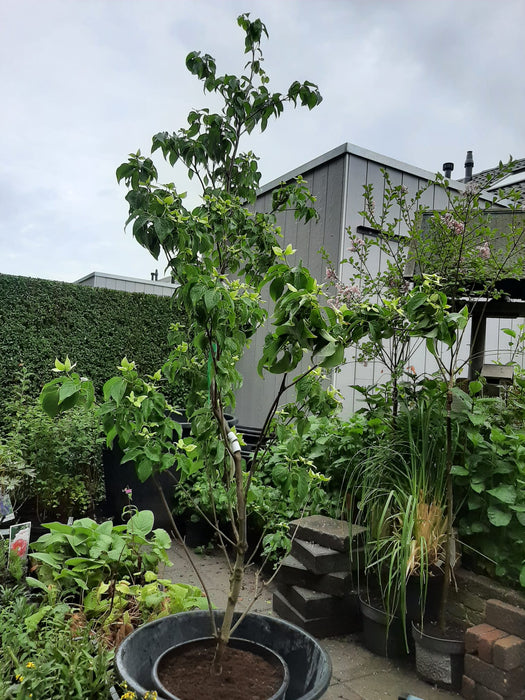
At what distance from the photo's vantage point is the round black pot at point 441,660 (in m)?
1.98

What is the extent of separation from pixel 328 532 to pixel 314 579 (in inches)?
9.1

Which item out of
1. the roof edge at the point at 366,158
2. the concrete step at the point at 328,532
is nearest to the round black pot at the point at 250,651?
the concrete step at the point at 328,532

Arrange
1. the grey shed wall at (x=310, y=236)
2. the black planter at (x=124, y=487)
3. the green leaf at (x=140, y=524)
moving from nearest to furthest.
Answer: the green leaf at (x=140, y=524), the black planter at (x=124, y=487), the grey shed wall at (x=310, y=236)

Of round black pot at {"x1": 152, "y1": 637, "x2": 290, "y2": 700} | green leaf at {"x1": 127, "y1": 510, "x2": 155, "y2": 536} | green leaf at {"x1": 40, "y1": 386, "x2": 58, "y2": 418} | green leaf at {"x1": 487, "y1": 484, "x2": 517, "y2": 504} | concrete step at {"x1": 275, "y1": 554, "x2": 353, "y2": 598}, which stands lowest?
concrete step at {"x1": 275, "y1": 554, "x2": 353, "y2": 598}

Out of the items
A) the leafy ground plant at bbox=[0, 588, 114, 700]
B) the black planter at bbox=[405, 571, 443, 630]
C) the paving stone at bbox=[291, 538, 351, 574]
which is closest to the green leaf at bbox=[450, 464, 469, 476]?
the black planter at bbox=[405, 571, 443, 630]

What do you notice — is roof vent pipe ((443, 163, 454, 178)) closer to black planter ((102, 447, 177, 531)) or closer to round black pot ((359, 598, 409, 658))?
black planter ((102, 447, 177, 531))

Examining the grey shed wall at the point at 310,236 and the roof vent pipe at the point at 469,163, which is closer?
the grey shed wall at the point at 310,236

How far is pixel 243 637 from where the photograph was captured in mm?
1565

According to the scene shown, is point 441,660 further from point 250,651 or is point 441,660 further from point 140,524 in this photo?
point 140,524

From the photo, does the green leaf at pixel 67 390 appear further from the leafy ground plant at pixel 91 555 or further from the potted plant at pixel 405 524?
the potted plant at pixel 405 524

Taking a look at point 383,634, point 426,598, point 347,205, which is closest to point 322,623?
point 383,634

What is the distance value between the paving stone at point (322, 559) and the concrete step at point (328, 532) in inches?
1.4

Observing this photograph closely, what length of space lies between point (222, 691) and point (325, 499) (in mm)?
1614

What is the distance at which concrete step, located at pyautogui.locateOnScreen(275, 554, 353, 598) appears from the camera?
2367mm
